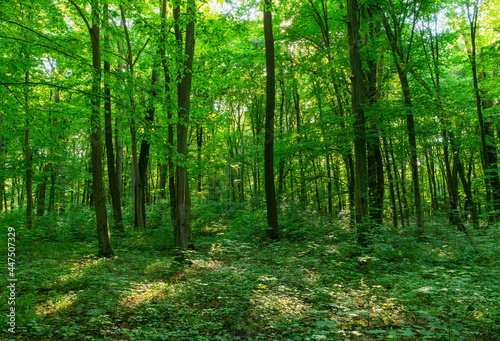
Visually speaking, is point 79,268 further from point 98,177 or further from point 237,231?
point 237,231

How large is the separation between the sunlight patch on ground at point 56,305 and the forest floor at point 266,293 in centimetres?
2

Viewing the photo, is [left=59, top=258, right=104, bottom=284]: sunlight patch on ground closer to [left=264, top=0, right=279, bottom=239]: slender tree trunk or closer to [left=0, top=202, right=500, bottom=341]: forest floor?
[left=0, top=202, right=500, bottom=341]: forest floor

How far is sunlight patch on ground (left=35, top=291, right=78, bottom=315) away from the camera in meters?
4.42

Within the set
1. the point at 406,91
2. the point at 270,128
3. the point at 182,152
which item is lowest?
the point at 182,152

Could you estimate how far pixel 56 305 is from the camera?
4621 mm

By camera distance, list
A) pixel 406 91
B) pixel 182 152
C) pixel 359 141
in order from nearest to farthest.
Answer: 1. pixel 182 152
2. pixel 359 141
3. pixel 406 91

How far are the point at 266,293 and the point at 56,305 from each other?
3.65 metres

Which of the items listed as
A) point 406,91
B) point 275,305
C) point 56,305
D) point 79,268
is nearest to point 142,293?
point 56,305

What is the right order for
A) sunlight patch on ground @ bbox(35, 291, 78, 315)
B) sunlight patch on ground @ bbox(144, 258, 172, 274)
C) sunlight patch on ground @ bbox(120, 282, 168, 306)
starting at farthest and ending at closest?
sunlight patch on ground @ bbox(144, 258, 172, 274) → sunlight patch on ground @ bbox(120, 282, 168, 306) → sunlight patch on ground @ bbox(35, 291, 78, 315)

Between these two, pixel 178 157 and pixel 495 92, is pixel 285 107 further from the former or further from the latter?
pixel 178 157

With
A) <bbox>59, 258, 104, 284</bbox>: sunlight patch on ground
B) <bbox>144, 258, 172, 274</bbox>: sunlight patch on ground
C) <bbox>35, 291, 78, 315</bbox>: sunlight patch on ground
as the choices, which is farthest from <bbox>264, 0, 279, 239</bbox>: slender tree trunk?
<bbox>35, 291, 78, 315</bbox>: sunlight patch on ground

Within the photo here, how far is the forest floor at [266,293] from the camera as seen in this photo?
387 cm

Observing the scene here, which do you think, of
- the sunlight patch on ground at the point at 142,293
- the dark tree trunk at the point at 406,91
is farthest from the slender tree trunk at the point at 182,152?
the dark tree trunk at the point at 406,91

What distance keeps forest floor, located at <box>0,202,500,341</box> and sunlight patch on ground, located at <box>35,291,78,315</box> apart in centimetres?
2
